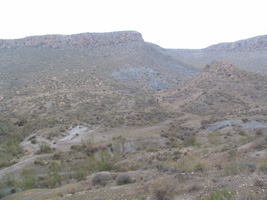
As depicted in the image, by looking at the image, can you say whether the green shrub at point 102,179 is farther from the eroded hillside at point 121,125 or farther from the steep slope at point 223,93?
the steep slope at point 223,93

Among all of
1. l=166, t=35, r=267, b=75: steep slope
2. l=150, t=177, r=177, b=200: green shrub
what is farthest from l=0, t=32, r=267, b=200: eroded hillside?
l=166, t=35, r=267, b=75: steep slope

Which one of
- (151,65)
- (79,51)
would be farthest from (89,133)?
(79,51)

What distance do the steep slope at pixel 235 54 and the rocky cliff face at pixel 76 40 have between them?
2274 centimetres

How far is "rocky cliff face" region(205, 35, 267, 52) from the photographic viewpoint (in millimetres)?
85250

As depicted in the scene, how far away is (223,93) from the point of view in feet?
123

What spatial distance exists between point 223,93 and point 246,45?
63.0m

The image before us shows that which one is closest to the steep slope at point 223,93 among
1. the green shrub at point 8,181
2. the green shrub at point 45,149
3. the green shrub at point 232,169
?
the green shrub at point 45,149

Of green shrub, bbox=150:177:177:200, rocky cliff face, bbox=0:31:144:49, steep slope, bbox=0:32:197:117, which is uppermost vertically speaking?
rocky cliff face, bbox=0:31:144:49

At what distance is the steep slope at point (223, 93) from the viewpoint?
3234 centimetres

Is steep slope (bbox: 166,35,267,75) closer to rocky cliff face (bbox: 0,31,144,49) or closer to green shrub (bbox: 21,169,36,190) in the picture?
rocky cliff face (bbox: 0,31,144,49)

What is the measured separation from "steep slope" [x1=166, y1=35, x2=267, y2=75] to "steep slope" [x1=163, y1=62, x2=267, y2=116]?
87.4ft

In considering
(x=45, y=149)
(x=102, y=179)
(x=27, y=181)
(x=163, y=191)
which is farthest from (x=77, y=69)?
(x=163, y=191)

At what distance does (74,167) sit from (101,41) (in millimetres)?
69124

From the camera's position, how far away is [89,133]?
979 inches
